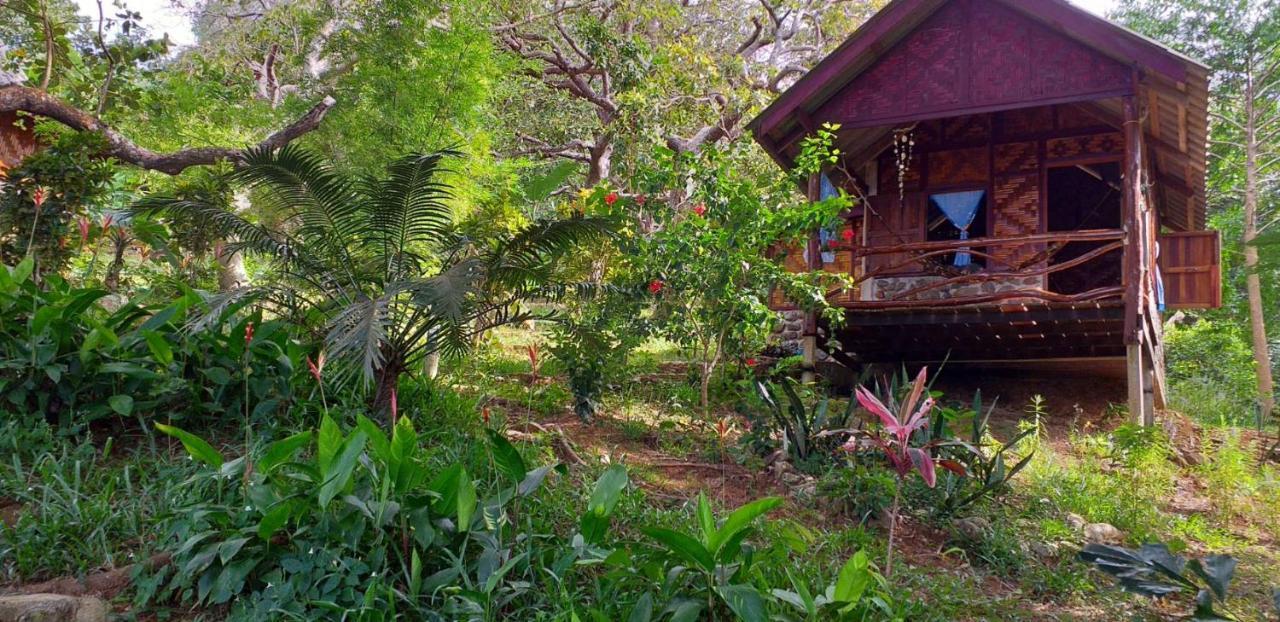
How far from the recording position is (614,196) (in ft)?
22.1

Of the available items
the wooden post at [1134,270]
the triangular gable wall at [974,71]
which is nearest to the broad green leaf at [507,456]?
the wooden post at [1134,270]

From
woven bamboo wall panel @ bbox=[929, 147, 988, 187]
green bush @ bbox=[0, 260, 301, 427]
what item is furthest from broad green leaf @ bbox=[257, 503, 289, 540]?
woven bamboo wall panel @ bbox=[929, 147, 988, 187]

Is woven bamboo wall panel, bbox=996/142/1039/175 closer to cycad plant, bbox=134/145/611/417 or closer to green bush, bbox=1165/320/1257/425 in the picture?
green bush, bbox=1165/320/1257/425

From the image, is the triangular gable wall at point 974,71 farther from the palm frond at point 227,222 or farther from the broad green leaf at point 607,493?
the broad green leaf at point 607,493

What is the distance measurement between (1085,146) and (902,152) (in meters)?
2.20

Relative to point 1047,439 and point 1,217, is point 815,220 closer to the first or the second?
point 1047,439

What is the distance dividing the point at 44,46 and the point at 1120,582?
10635 millimetres

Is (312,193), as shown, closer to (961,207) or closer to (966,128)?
(961,207)

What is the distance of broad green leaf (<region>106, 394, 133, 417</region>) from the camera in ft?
14.1

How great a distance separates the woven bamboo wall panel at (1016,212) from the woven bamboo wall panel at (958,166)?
0.28m

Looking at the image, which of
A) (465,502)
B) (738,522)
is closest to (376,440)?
(465,502)

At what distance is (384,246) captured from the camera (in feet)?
18.0

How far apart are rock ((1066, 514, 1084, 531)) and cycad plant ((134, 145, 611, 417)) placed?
351 cm

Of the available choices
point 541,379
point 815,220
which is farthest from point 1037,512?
point 541,379
